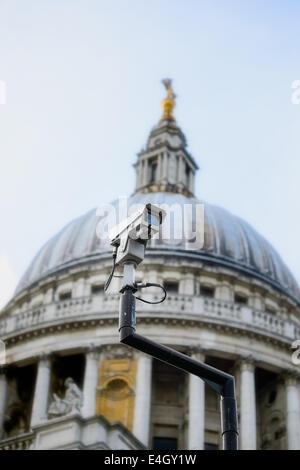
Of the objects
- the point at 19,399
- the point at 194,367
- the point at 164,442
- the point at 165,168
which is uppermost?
the point at 165,168

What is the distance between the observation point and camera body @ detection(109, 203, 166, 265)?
8141 mm

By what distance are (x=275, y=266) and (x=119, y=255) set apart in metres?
44.1

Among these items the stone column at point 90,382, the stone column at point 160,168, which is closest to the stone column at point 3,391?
the stone column at point 90,382

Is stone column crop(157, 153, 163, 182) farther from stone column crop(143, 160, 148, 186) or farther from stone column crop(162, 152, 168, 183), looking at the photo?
stone column crop(143, 160, 148, 186)

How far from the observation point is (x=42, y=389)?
133 ft

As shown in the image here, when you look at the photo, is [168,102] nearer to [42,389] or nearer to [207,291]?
[207,291]

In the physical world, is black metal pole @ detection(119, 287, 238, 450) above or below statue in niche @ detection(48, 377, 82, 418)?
below

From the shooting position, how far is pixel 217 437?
40.5m

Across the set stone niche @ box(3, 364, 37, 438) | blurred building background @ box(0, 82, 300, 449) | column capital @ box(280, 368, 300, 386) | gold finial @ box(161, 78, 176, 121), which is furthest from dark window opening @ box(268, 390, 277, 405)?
gold finial @ box(161, 78, 176, 121)

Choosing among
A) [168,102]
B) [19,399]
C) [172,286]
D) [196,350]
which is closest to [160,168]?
[168,102]

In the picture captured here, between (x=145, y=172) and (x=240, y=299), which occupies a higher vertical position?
(x=145, y=172)

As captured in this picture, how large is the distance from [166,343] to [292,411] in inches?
271

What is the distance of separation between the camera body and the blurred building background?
28.3 metres
